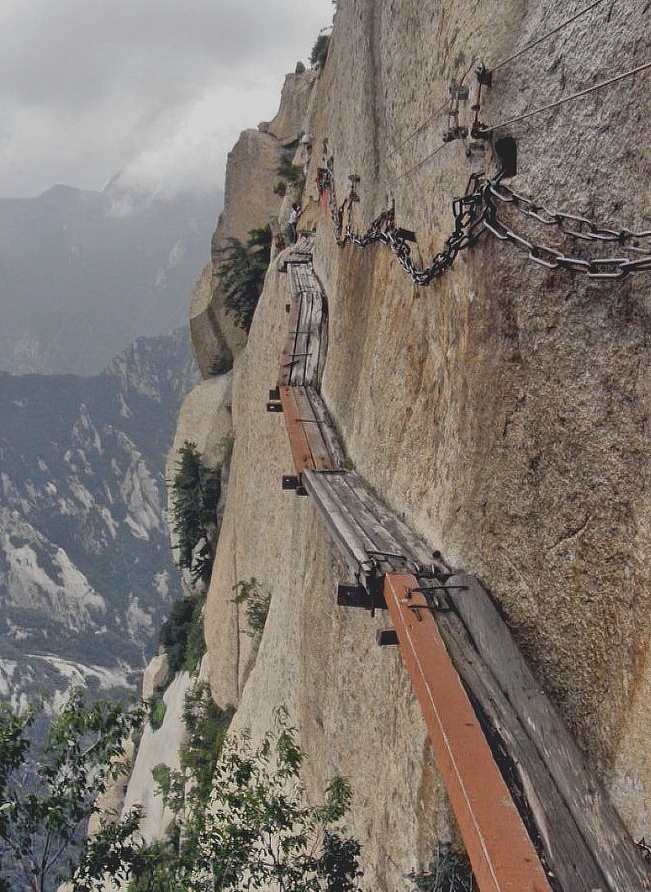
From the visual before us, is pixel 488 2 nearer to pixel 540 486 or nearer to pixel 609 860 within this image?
pixel 540 486

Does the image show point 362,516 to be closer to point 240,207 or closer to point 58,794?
point 58,794

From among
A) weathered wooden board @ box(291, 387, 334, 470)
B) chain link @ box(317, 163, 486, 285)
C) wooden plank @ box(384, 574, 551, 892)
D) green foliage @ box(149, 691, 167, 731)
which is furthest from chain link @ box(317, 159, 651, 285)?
green foliage @ box(149, 691, 167, 731)

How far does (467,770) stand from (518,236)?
4158 mm

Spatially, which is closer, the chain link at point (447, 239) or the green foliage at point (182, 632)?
the chain link at point (447, 239)

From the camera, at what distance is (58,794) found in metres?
6.14

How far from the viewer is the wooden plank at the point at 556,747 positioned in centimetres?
439

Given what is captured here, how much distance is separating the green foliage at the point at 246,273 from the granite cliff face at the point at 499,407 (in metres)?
16.7

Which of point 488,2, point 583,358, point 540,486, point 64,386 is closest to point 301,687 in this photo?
point 540,486

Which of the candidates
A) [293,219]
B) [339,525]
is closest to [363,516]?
[339,525]

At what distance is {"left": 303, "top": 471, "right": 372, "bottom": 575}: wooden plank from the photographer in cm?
725

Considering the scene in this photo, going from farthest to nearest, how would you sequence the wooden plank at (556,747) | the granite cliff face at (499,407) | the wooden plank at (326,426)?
the wooden plank at (326,426) → the granite cliff face at (499,407) → the wooden plank at (556,747)

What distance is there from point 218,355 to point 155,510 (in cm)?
11432

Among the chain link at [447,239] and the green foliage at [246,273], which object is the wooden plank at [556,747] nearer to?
the chain link at [447,239]

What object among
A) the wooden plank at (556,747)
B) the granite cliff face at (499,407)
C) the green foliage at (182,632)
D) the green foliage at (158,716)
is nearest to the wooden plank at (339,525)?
the granite cliff face at (499,407)
